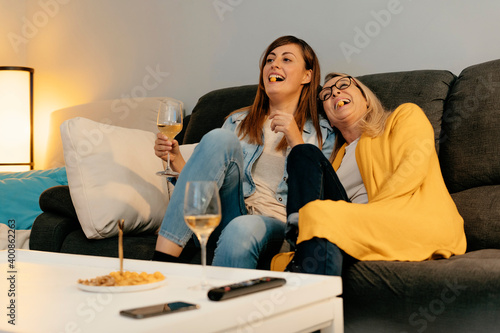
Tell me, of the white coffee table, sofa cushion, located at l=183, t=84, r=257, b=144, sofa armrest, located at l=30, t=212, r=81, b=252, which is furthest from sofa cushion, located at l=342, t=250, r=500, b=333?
sofa cushion, located at l=183, t=84, r=257, b=144

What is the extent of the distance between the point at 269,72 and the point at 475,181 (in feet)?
2.67

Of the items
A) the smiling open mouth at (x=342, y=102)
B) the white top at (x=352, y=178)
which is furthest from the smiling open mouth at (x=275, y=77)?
the white top at (x=352, y=178)

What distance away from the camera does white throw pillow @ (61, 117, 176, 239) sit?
189 cm

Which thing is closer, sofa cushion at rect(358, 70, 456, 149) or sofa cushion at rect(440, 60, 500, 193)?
sofa cushion at rect(440, 60, 500, 193)

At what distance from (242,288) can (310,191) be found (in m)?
0.63

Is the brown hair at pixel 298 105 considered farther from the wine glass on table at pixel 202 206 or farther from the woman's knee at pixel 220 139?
the wine glass on table at pixel 202 206

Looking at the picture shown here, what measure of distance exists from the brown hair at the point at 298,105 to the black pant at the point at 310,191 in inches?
19.8

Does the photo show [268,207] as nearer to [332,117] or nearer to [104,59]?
[332,117]

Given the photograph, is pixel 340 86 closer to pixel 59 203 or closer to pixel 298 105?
pixel 298 105

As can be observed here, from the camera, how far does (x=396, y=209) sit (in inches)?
58.1

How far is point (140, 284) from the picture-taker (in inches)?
39.6

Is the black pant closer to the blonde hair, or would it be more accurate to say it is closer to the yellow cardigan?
the yellow cardigan

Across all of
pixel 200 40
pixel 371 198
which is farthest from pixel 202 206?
pixel 200 40

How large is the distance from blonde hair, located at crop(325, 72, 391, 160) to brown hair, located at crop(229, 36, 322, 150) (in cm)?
15
